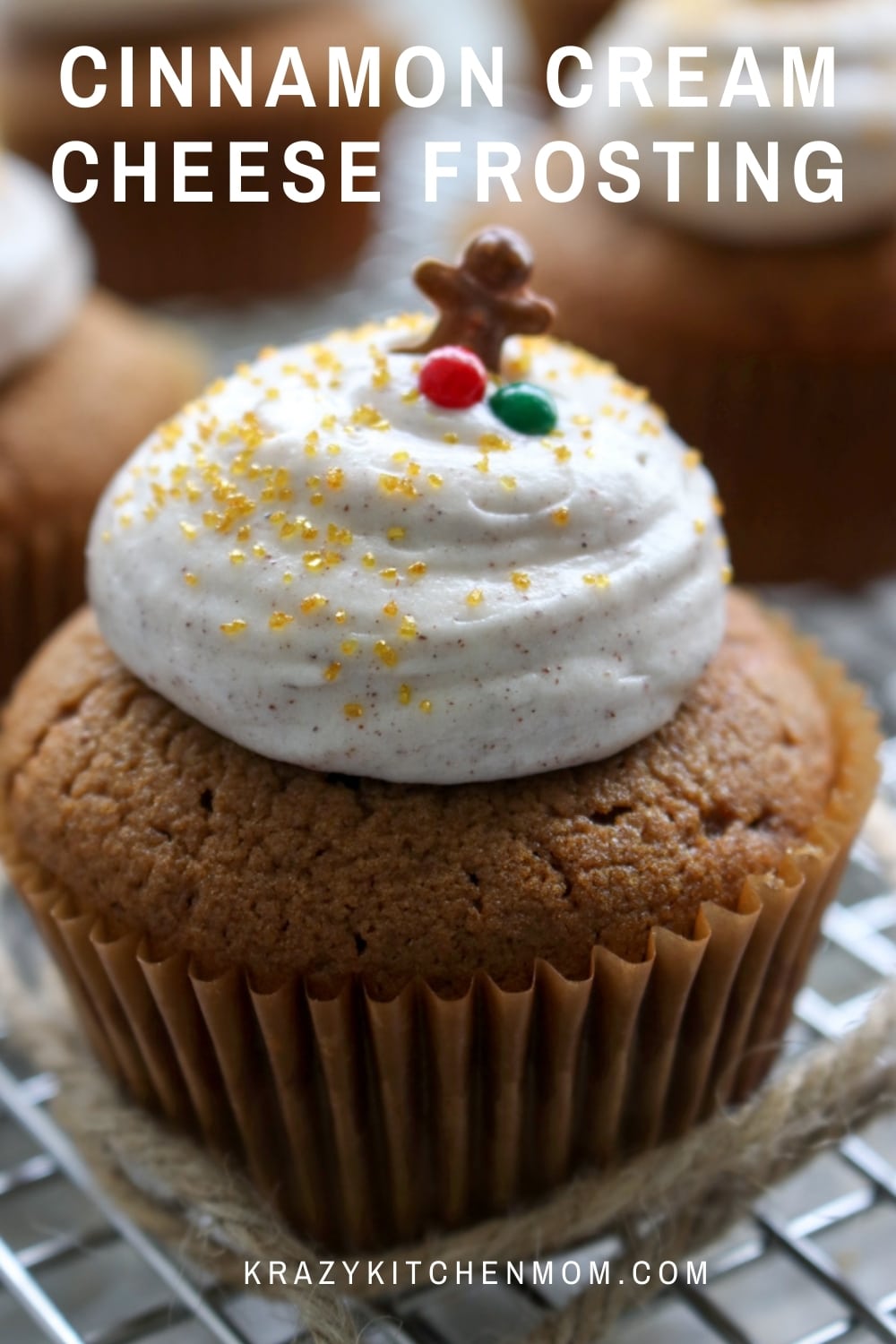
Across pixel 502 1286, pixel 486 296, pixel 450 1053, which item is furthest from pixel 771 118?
pixel 502 1286

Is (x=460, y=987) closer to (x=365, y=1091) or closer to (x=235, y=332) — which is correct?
(x=365, y=1091)

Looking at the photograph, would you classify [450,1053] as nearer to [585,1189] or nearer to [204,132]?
[585,1189]

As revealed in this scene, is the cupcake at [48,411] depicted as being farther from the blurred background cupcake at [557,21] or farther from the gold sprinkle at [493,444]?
the blurred background cupcake at [557,21]

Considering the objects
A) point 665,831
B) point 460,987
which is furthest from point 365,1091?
point 665,831

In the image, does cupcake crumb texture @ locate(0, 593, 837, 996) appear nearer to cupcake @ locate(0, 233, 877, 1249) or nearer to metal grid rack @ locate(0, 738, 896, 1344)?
cupcake @ locate(0, 233, 877, 1249)

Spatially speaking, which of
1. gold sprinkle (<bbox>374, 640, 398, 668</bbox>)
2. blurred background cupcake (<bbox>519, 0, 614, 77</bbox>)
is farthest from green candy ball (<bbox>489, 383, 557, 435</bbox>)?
blurred background cupcake (<bbox>519, 0, 614, 77</bbox>)

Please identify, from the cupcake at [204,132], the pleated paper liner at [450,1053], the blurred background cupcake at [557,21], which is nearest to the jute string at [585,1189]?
the pleated paper liner at [450,1053]
